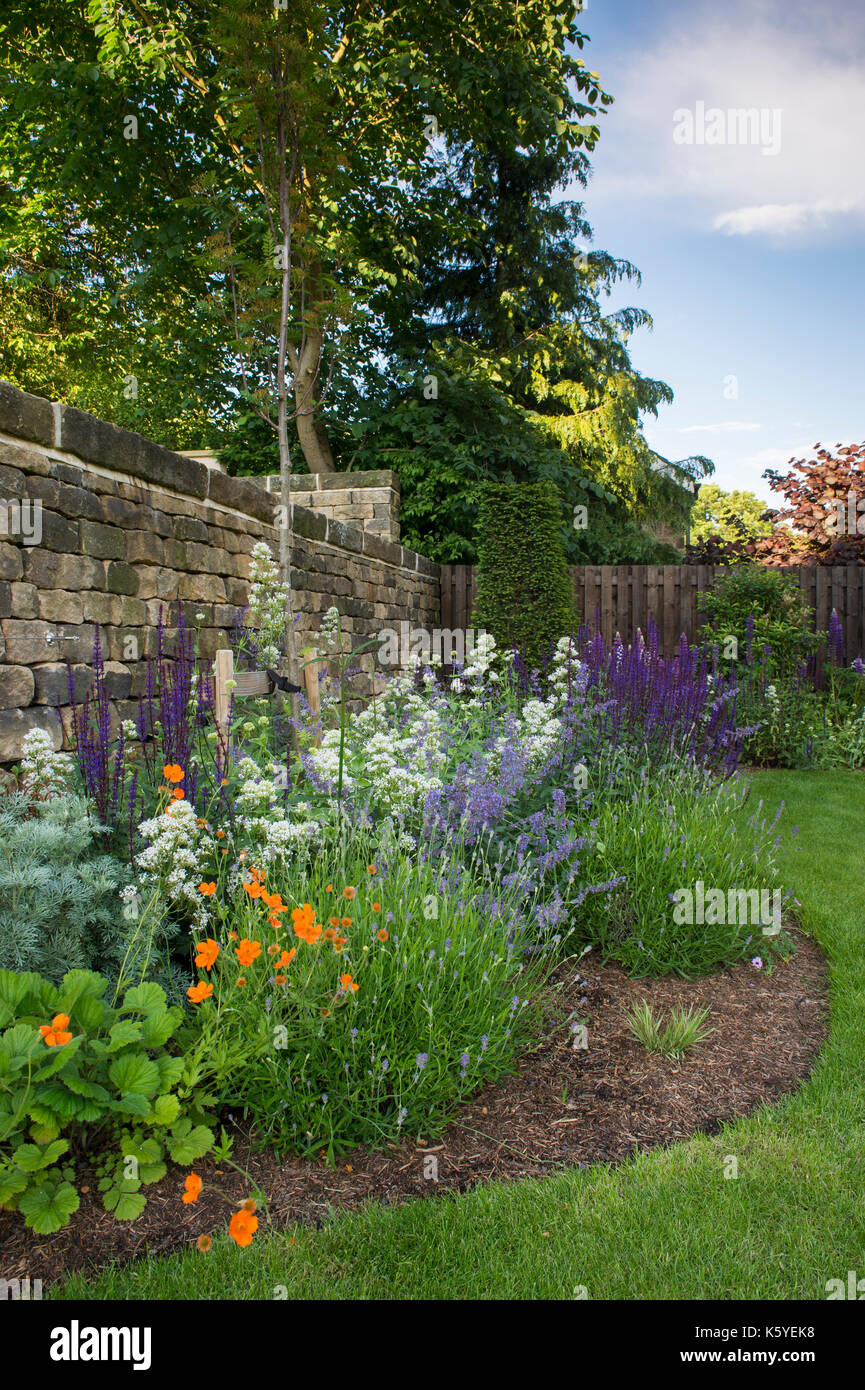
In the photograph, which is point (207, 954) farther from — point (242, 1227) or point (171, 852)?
point (242, 1227)

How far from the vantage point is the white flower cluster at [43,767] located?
2.63 metres

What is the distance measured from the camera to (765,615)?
9.18 m

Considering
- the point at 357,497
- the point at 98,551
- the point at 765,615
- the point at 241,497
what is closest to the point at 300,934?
the point at 98,551

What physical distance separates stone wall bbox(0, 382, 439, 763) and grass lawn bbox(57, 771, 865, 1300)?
84.3 inches

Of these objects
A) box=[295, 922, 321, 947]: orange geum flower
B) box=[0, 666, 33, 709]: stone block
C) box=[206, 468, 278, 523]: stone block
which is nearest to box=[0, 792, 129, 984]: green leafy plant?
box=[295, 922, 321, 947]: orange geum flower

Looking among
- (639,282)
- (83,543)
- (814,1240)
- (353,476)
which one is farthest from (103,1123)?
(639,282)

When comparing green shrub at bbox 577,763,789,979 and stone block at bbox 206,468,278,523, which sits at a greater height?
stone block at bbox 206,468,278,523

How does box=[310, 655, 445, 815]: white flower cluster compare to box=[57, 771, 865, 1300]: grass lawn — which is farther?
box=[310, 655, 445, 815]: white flower cluster

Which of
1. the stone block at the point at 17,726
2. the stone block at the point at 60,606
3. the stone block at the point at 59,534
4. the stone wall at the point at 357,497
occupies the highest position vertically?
the stone wall at the point at 357,497

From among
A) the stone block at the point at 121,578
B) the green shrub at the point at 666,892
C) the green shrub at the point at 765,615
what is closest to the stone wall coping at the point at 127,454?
the stone block at the point at 121,578

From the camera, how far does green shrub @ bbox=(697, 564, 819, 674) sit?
8812mm

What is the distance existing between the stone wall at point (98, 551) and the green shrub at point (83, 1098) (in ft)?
5.02

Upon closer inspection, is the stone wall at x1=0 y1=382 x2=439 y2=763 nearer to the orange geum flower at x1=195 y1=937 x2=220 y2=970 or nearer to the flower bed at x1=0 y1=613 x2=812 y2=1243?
the flower bed at x1=0 y1=613 x2=812 y2=1243

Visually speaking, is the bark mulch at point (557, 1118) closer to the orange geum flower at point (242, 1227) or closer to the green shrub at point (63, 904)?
the orange geum flower at point (242, 1227)
